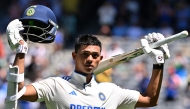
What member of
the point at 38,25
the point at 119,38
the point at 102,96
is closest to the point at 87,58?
the point at 102,96

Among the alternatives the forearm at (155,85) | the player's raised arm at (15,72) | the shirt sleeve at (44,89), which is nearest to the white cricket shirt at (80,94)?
the shirt sleeve at (44,89)

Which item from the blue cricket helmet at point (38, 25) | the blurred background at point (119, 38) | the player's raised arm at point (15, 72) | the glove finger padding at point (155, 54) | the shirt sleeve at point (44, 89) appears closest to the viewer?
the player's raised arm at point (15, 72)

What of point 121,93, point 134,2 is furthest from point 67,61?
point 121,93

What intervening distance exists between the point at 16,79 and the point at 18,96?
0.15 meters

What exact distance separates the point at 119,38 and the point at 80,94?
42.1 ft

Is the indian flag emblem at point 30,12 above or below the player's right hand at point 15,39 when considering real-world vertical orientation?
above

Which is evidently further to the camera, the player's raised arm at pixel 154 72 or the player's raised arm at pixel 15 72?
the player's raised arm at pixel 154 72

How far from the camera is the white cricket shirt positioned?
5355mm

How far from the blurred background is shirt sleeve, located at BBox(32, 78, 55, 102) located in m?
7.28

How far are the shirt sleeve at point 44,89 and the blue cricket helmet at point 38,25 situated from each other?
0.39 meters

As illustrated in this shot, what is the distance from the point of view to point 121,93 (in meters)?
5.64

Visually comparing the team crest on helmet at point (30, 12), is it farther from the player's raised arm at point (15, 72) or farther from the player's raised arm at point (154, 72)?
the player's raised arm at point (154, 72)

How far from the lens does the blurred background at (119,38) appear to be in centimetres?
1449

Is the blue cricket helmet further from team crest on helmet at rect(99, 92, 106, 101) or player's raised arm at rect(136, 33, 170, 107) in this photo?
player's raised arm at rect(136, 33, 170, 107)
